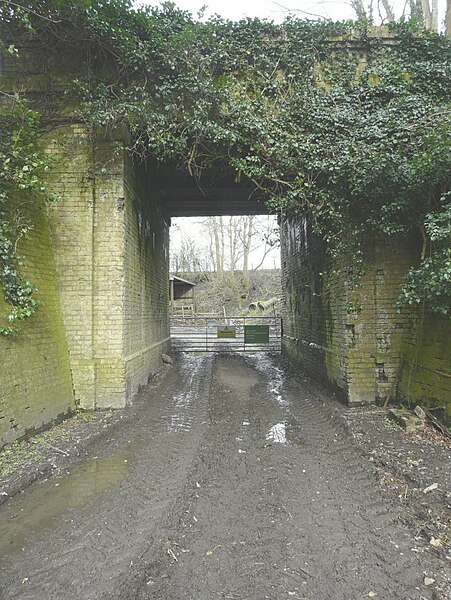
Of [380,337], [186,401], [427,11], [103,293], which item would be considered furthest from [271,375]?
[427,11]

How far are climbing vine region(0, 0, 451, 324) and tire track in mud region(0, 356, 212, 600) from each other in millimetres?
4064

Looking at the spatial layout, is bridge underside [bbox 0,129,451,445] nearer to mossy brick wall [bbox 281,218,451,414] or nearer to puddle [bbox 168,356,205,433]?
mossy brick wall [bbox 281,218,451,414]

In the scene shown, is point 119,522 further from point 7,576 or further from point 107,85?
point 107,85

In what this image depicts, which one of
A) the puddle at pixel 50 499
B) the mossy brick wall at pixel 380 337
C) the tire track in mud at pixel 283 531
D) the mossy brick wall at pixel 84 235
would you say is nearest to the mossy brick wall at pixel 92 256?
the mossy brick wall at pixel 84 235

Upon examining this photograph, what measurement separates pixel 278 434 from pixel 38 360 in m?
3.77

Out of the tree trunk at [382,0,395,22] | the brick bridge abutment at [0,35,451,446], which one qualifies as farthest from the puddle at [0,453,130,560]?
the tree trunk at [382,0,395,22]

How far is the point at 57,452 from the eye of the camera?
185 inches

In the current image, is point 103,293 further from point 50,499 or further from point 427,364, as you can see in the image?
point 427,364

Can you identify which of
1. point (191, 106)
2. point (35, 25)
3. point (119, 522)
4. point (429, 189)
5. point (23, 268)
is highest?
point (35, 25)

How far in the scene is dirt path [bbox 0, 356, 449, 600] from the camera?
2445 millimetres

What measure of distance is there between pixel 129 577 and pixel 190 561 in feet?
1.43

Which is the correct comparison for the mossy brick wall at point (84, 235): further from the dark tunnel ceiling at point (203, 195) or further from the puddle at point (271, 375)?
the puddle at point (271, 375)

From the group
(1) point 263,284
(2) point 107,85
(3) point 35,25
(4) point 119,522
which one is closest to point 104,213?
(2) point 107,85

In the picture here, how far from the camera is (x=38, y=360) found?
18.0ft
